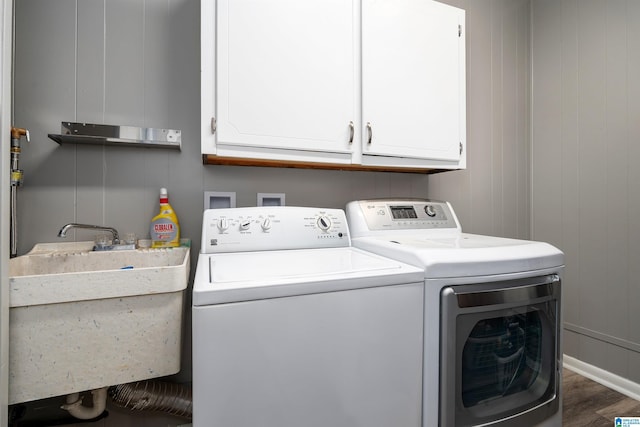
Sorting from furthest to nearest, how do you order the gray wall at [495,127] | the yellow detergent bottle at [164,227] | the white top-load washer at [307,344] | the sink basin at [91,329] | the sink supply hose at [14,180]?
1. the gray wall at [495,127]
2. the yellow detergent bottle at [164,227]
3. the sink supply hose at [14,180]
4. the sink basin at [91,329]
5. the white top-load washer at [307,344]

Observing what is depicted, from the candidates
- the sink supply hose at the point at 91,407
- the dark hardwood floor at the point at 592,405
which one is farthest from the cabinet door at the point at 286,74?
the dark hardwood floor at the point at 592,405

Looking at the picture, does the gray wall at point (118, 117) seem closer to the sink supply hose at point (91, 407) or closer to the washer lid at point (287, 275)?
the sink supply hose at point (91, 407)

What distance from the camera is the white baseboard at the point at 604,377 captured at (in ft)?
5.48

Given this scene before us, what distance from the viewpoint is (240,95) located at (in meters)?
1.21

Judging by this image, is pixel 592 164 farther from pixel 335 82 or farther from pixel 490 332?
pixel 335 82

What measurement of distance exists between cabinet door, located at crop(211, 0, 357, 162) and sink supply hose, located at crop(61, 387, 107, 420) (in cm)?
111

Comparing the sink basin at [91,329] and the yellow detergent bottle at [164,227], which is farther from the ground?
the yellow detergent bottle at [164,227]

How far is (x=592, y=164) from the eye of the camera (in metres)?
1.89

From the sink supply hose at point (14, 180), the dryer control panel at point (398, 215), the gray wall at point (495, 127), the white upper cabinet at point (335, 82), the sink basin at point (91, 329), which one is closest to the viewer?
the sink basin at point (91, 329)

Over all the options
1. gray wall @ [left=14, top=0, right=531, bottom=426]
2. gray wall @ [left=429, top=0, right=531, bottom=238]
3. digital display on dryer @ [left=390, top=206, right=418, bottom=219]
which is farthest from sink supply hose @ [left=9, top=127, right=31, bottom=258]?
gray wall @ [left=429, top=0, right=531, bottom=238]

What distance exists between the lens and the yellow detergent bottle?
4.44 ft

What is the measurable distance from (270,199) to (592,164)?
204cm

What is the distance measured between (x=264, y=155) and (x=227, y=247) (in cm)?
42

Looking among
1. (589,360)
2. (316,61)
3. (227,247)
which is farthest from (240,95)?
(589,360)
